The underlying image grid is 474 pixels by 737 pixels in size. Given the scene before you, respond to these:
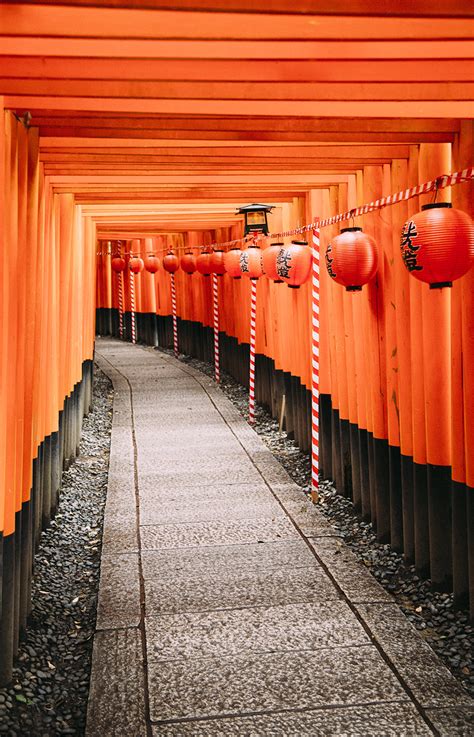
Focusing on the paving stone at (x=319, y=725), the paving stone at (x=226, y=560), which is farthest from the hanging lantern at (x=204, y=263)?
the paving stone at (x=319, y=725)

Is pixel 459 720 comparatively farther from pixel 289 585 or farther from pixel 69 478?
pixel 69 478

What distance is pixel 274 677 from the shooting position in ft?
16.0

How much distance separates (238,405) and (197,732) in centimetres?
1213

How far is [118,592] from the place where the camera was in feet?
20.6

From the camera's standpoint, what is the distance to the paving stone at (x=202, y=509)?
8297 millimetres

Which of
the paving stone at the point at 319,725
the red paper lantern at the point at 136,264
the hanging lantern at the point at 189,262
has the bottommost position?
the paving stone at the point at 319,725

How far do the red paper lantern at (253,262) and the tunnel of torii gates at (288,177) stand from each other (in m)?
1.52

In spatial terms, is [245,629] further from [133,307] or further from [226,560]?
[133,307]

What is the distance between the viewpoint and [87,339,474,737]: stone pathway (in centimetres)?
444

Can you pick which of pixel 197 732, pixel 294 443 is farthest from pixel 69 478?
pixel 197 732

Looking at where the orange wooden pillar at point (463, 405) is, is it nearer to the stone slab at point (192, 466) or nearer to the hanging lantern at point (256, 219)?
the stone slab at point (192, 466)

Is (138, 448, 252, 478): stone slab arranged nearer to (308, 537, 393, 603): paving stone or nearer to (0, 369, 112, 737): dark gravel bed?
(0, 369, 112, 737): dark gravel bed

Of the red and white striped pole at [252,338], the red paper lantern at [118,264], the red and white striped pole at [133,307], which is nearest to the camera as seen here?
the red and white striped pole at [252,338]

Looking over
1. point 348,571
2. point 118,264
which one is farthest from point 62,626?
point 118,264
